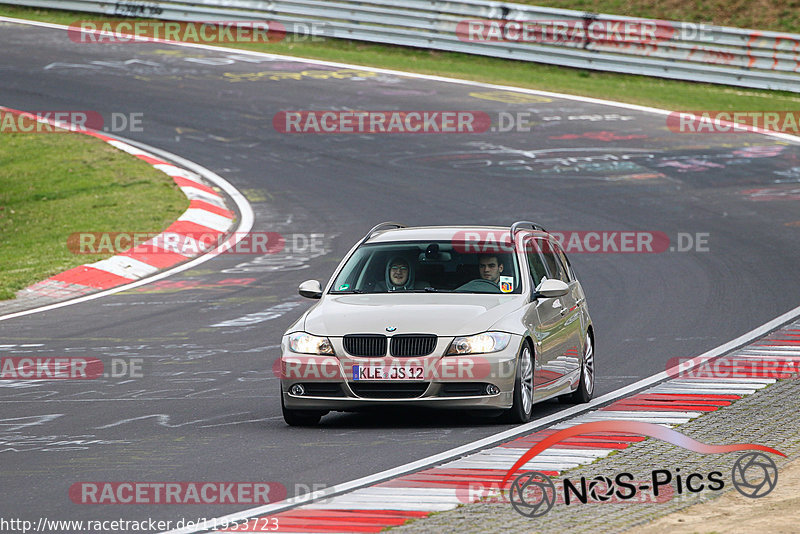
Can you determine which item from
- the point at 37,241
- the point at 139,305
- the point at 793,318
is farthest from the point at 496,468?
the point at 37,241

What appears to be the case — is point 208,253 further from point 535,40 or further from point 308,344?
point 535,40

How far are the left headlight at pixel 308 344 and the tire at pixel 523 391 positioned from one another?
55.4 inches

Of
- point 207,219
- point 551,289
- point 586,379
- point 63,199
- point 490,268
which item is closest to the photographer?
point 551,289

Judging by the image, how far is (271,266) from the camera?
61.6 ft

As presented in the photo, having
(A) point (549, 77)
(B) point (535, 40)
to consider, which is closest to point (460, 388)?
(A) point (549, 77)

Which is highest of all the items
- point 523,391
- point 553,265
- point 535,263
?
point 535,263

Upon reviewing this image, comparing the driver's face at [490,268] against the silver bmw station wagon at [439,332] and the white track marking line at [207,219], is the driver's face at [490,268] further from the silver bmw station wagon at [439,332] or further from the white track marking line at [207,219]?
the white track marking line at [207,219]

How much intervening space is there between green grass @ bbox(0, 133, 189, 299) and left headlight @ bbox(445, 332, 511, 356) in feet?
29.0

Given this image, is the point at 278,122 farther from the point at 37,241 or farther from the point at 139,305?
the point at 139,305

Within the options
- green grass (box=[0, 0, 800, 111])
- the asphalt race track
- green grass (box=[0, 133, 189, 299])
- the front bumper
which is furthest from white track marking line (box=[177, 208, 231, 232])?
green grass (box=[0, 0, 800, 111])

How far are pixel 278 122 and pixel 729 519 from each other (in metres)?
22.0

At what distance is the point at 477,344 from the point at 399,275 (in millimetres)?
1338

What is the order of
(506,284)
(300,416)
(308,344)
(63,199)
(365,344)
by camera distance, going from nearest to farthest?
(365,344), (308,344), (300,416), (506,284), (63,199)

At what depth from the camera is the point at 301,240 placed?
20219mm
